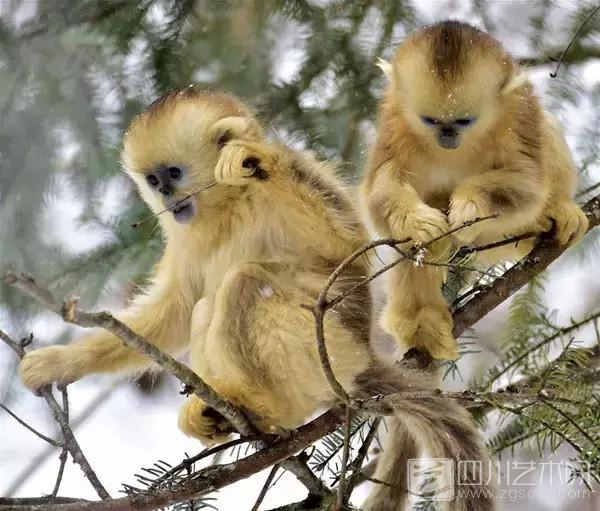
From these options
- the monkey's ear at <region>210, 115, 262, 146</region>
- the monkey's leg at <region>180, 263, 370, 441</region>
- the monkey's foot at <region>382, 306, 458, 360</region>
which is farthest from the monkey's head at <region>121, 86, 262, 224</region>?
the monkey's foot at <region>382, 306, 458, 360</region>

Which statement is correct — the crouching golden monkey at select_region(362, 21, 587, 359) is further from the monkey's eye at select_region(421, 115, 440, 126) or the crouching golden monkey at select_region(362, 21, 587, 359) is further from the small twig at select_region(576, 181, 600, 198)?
the small twig at select_region(576, 181, 600, 198)

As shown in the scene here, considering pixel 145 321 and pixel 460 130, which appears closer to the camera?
pixel 460 130

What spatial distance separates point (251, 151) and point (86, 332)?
1.71 feet

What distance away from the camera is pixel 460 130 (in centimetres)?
149

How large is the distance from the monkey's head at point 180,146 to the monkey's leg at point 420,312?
1.19ft

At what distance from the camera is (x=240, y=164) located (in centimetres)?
150

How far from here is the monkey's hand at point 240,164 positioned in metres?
1.48

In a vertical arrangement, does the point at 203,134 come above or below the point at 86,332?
above

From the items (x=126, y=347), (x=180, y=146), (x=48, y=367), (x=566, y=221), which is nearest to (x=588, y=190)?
(x=566, y=221)

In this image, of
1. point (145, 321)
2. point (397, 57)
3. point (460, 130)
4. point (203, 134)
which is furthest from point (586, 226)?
point (145, 321)

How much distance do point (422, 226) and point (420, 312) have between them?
0.79 ft

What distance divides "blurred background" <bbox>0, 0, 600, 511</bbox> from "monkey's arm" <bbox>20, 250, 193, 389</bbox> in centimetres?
9

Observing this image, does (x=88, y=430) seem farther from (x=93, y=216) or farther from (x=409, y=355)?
(x=409, y=355)

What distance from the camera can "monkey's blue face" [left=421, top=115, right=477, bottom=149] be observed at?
1476 millimetres
